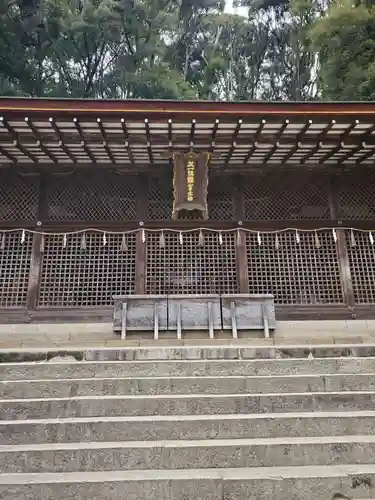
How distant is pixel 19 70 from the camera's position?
22.5 meters

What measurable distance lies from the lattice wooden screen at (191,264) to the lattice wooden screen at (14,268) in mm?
2898

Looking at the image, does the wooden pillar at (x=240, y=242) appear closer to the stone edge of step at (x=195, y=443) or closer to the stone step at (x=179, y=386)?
the stone step at (x=179, y=386)

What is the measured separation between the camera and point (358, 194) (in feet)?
35.6

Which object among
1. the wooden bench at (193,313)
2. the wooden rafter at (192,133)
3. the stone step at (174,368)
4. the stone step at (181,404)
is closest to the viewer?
the stone step at (181,404)

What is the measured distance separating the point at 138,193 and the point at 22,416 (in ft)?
22.2

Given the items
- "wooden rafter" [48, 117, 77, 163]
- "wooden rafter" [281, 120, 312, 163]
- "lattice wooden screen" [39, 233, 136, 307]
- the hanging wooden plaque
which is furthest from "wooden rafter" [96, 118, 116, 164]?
"wooden rafter" [281, 120, 312, 163]

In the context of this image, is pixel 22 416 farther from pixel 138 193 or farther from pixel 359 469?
pixel 138 193

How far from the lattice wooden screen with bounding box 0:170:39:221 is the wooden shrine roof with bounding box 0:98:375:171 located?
512mm

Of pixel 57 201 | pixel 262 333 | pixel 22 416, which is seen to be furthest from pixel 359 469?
pixel 57 201

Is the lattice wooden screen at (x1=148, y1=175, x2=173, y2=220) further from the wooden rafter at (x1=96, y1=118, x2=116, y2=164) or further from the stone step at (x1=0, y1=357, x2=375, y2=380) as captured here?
the stone step at (x1=0, y1=357, x2=375, y2=380)

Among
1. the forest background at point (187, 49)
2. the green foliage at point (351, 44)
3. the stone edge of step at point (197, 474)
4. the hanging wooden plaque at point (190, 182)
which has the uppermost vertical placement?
the forest background at point (187, 49)

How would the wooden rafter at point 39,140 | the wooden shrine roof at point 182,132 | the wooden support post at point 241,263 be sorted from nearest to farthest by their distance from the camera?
the wooden shrine roof at point 182,132
the wooden rafter at point 39,140
the wooden support post at point 241,263

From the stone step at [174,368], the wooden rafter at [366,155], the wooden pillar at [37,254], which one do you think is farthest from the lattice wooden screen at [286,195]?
the stone step at [174,368]

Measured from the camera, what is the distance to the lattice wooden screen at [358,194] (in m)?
10.7
